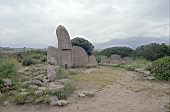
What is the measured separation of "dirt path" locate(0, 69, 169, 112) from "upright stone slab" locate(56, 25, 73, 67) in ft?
14.6

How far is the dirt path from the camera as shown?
29.2ft

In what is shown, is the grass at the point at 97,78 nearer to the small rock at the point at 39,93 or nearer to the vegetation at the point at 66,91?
the vegetation at the point at 66,91

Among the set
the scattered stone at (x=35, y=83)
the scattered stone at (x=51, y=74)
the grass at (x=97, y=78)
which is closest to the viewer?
the scattered stone at (x=35, y=83)

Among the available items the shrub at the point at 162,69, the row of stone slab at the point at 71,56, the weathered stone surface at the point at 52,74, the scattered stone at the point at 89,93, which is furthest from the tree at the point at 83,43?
the scattered stone at the point at 89,93

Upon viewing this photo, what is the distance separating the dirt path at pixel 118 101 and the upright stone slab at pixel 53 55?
182 inches

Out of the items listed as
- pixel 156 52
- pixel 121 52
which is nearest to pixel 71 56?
pixel 156 52

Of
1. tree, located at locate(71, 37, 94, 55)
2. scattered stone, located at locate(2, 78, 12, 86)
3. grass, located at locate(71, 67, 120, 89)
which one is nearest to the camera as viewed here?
scattered stone, located at locate(2, 78, 12, 86)

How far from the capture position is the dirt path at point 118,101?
889cm

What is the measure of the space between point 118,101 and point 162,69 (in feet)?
15.6

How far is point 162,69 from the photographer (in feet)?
44.7

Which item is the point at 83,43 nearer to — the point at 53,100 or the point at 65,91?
the point at 65,91

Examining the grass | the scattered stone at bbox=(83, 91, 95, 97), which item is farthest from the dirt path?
the grass

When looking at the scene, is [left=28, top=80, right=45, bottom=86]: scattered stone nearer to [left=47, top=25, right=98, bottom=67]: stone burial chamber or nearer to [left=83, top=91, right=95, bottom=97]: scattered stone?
[left=83, top=91, right=95, bottom=97]: scattered stone

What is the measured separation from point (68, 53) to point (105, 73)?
268 cm
